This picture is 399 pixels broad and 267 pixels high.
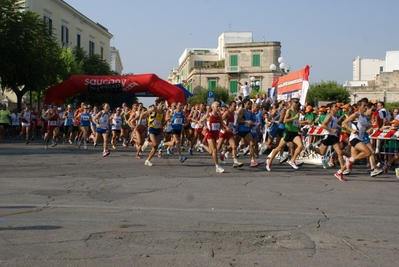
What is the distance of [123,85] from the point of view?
3238 centimetres

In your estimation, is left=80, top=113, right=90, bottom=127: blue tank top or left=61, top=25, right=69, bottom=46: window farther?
left=61, top=25, right=69, bottom=46: window

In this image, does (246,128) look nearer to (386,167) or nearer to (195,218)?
(386,167)

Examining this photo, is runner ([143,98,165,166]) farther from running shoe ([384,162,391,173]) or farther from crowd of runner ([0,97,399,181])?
running shoe ([384,162,391,173])

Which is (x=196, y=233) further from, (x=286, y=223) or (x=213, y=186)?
(x=213, y=186)

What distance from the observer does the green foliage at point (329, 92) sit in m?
70.1

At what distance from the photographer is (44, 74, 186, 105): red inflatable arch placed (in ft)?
104

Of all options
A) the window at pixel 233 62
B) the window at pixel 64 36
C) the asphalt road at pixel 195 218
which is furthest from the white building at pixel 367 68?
the asphalt road at pixel 195 218

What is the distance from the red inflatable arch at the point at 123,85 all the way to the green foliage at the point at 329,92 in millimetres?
38906

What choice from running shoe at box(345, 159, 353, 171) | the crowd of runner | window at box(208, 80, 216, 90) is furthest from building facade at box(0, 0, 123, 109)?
running shoe at box(345, 159, 353, 171)

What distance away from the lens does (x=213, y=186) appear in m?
11.8

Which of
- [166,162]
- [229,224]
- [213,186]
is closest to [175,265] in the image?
[229,224]

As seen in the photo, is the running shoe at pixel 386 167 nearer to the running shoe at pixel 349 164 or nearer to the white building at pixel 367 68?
the running shoe at pixel 349 164

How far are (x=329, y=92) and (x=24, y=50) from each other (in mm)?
46918

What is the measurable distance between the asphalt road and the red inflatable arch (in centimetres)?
1772
